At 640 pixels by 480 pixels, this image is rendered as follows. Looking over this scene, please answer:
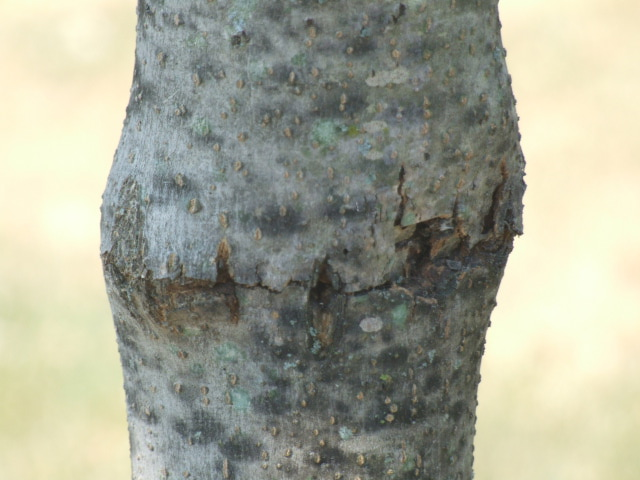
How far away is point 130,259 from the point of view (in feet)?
3.01

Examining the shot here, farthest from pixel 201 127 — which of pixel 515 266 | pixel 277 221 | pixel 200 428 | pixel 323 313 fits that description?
pixel 515 266

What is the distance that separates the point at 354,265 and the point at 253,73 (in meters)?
0.21

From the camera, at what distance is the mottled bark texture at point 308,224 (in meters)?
0.87

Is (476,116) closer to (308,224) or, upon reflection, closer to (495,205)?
(495,205)

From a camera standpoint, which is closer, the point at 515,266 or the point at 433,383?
the point at 433,383

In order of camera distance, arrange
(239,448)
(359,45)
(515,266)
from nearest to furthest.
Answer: (359,45), (239,448), (515,266)

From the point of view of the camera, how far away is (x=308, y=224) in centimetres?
89

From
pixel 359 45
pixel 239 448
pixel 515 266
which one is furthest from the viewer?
pixel 515 266

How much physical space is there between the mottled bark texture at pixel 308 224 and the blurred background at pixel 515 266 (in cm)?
203

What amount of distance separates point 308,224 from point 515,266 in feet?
9.05
